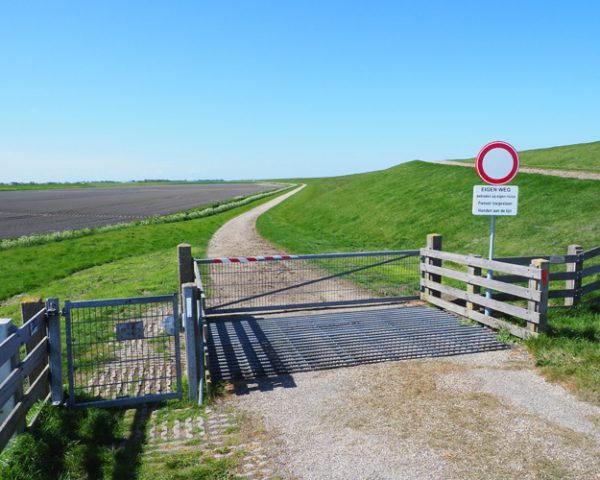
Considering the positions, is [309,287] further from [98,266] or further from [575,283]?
[98,266]

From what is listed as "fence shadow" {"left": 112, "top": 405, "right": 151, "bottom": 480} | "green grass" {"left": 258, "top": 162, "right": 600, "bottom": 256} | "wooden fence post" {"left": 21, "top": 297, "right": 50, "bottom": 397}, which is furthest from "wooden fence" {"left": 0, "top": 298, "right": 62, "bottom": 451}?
"green grass" {"left": 258, "top": 162, "right": 600, "bottom": 256}

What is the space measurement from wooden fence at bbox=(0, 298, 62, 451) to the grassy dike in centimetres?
629

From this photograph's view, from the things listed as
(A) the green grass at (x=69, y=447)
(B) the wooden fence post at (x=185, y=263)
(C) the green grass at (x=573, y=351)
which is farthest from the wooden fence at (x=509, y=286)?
(A) the green grass at (x=69, y=447)

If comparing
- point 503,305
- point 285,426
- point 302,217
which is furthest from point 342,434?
point 302,217

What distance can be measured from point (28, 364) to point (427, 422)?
4351 mm

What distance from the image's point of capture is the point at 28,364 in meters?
5.09

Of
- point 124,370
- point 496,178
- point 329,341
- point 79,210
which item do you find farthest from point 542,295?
point 79,210

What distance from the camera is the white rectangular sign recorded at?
8898 mm

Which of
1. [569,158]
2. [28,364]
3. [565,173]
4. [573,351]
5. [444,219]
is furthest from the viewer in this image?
[569,158]

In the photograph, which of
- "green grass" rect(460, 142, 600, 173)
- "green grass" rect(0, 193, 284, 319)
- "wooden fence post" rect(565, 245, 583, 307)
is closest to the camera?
"wooden fence post" rect(565, 245, 583, 307)

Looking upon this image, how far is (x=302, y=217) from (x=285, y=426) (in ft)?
103

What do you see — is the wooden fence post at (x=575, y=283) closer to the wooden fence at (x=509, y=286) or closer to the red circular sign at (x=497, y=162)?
the wooden fence at (x=509, y=286)

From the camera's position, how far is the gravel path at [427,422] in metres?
4.40

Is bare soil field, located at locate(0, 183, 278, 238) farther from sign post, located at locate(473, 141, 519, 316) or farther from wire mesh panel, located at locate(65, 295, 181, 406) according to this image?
sign post, located at locate(473, 141, 519, 316)
